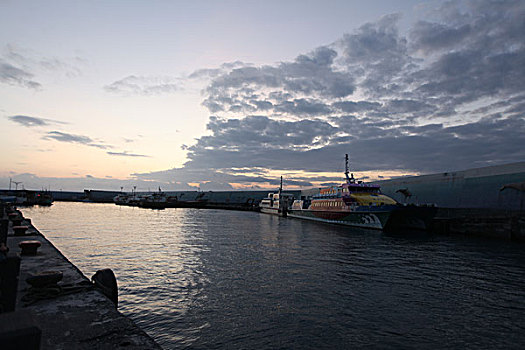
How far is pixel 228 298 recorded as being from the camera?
12719mm

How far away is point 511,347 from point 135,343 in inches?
414

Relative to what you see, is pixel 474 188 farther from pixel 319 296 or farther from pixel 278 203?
pixel 278 203

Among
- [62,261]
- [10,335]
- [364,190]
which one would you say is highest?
[364,190]

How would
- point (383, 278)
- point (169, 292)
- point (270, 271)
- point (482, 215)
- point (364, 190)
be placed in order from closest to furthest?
1. point (169, 292)
2. point (383, 278)
3. point (270, 271)
4. point (482, 215)
5. point (364, 190)

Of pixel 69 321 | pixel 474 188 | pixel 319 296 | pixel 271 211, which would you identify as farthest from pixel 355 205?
pixel 271 211

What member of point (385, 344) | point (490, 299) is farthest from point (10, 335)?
point (490, 299)

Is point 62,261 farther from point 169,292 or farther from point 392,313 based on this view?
point 392,313

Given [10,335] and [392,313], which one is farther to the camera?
[392,313]

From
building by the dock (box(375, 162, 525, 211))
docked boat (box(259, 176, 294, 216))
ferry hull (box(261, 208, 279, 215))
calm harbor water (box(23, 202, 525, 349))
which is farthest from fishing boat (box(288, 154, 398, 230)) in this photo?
ferry hull (box(261, 208, 279, 215))

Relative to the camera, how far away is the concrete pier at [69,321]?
328 cm

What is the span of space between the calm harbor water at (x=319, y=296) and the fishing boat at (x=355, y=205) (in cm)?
1519

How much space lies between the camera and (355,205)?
1706 inches

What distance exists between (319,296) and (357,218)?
3211 centimetres

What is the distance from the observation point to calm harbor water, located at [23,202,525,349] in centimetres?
948
